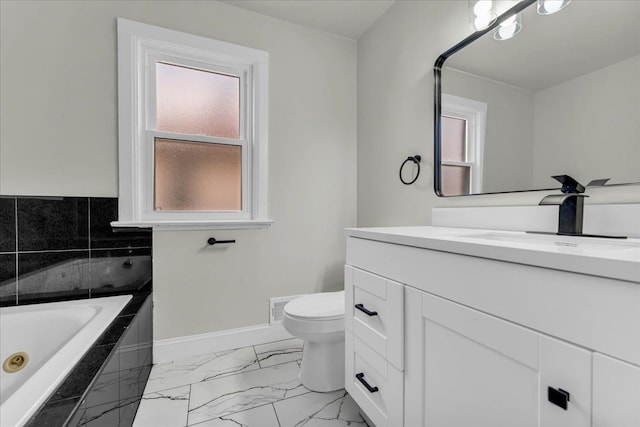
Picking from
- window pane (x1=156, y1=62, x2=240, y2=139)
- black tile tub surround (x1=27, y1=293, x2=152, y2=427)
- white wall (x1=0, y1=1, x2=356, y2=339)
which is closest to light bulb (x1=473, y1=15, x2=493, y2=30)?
white wall (x1=0, y1=1, x2=356, y2=339)

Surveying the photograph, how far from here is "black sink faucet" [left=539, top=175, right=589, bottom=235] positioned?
0.98 metres

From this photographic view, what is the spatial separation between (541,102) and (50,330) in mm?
2389

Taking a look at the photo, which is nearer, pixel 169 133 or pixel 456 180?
pixel 456 180

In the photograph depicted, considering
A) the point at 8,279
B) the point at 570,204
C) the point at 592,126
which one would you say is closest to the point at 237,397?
the point at 8,279

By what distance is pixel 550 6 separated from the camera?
1.16 metres

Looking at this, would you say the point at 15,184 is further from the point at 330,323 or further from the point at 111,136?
the point at 330,323

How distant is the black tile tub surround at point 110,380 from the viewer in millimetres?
738

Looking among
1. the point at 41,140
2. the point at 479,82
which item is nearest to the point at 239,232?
the point at 41,140

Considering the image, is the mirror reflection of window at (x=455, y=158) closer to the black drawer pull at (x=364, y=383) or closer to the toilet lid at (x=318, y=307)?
the toilet lid at (x=318, y=307)

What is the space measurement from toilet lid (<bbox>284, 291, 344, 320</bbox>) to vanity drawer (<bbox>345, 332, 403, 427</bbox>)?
8.0 inches


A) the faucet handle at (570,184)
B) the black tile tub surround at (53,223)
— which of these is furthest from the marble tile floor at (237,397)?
the faucet handle at (570,184)

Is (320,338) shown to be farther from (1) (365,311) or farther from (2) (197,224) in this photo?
(2) (197,224)

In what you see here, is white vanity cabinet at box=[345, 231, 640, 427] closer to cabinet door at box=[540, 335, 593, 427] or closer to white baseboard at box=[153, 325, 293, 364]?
cabinet door at box=[540, 335, 593, 427]

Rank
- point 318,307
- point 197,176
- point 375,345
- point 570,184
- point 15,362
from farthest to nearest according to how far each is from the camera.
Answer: point 197,176
point 318,307
point 15,362
point 375,345
point 570,184
